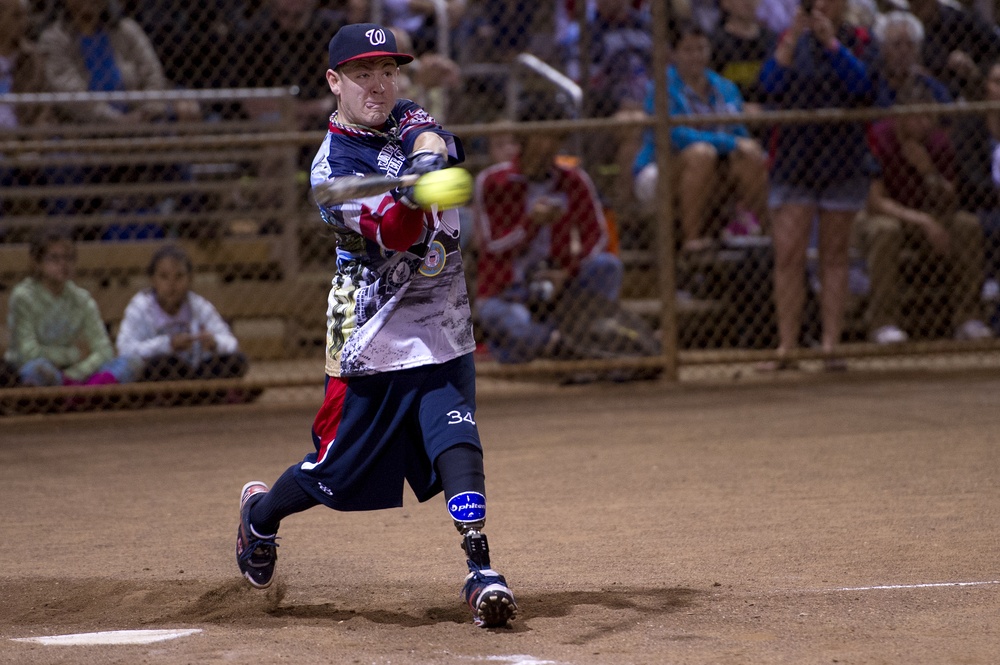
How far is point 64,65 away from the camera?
8.85 metres

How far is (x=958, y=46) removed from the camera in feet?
31.6

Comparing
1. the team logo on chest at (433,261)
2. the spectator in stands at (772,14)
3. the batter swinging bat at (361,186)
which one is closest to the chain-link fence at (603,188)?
the spectator in stands at (772,14)

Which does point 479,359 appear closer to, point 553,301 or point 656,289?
point 553,301

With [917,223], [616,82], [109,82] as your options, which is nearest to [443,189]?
[109,82]

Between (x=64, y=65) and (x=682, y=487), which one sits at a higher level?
(x=64, y=65)

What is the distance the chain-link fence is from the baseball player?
13.7 feet

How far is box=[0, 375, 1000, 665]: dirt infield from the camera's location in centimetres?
333

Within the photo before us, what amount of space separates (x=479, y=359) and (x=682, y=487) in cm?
374

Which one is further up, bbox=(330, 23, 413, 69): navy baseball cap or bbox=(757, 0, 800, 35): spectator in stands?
bbox=(757, 0, 800, 35): spectator in stands

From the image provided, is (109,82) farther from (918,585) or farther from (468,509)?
(918,585)

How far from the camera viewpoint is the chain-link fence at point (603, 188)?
815 centimetres

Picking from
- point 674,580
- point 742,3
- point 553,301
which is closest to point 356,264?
point 674,580

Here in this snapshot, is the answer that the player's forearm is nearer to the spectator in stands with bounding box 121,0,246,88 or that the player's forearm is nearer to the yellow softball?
the yellow softball

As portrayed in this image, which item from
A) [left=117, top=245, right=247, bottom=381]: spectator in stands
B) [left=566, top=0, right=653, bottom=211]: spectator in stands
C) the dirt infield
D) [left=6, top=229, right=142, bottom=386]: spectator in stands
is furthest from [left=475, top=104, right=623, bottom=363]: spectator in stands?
[left=6, top=229, right=142, bottom=386]: spectator in stands
